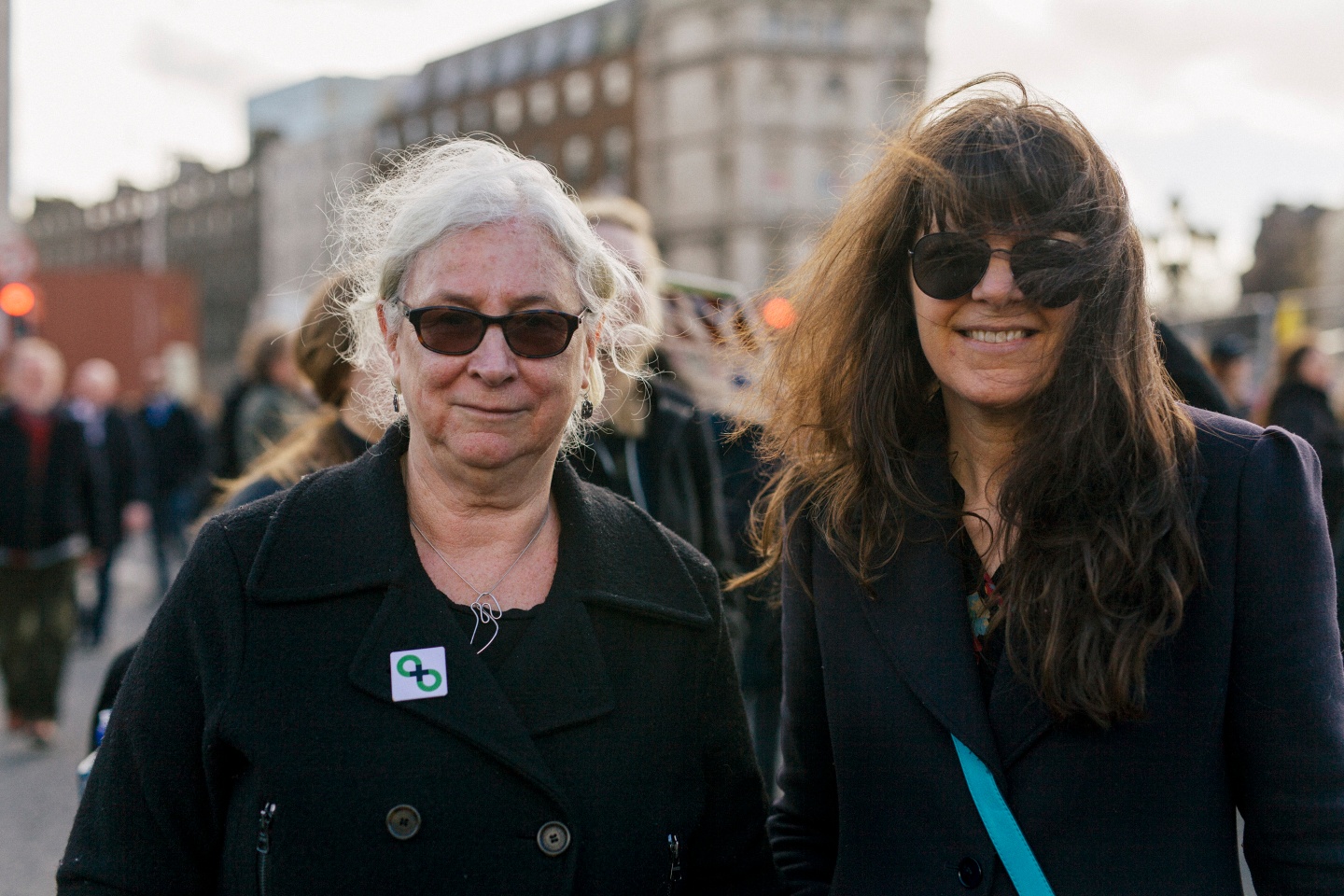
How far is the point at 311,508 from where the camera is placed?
222 cm

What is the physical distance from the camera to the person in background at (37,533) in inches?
287

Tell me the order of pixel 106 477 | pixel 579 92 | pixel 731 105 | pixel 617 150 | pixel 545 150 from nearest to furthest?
pixel 106 477 → pixel 731 105 → pixel 617 150 → pixel 579 92 → pixel 545 150

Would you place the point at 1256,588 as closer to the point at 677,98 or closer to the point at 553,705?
the point at 553,705

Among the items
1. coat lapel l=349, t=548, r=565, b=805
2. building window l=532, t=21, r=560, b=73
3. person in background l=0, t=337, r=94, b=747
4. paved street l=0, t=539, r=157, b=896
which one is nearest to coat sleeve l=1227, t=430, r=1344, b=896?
coat lapel l=349, t=548, r=565, b=805

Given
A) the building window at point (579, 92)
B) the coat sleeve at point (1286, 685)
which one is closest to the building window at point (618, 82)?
the building window at point (579, 92)

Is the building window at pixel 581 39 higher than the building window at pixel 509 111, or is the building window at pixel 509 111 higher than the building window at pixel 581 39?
the building window at pixel 581 39

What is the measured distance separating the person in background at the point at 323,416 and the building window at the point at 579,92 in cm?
5091

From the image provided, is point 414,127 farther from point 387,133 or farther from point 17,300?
point 17,300

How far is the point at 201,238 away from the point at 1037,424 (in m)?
85.1

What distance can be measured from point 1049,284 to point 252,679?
4.78ft

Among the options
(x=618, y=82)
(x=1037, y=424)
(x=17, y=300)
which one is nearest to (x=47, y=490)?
(x=17, y=300)

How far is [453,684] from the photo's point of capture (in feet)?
6.80

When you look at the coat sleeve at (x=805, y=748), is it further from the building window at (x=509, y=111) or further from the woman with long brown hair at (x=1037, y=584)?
the building window at (x=509, y=111)

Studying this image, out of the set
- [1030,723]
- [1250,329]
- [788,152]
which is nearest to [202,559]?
[1030,723]
